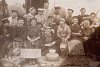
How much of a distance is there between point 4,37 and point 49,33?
1.43 ft

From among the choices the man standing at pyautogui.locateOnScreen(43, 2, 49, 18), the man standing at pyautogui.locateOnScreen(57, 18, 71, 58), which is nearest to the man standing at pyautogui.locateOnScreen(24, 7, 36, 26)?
the man standing at pyautogui.locateOnScreen(43, 2, 49, 18)

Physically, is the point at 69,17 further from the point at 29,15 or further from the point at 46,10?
the point at 29,15

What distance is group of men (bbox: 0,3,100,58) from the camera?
2020 millimetres

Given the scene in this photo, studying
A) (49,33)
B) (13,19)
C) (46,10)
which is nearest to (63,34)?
(49,33)

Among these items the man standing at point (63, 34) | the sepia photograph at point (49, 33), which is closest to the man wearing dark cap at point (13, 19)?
the sepia photograph at point (49, 33)

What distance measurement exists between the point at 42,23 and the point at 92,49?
55 cm

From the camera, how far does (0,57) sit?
2002 millimetres

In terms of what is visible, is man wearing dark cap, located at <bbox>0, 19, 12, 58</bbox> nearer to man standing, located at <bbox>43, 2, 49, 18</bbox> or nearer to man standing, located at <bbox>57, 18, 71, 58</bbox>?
man standing, located at <bbox>43, 2, 49, 18</bbox>

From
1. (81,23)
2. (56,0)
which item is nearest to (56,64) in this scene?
(81,23)

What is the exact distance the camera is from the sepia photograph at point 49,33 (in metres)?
2.01

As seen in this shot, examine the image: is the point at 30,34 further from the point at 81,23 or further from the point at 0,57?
the point at 81,23

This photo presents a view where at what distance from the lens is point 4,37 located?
6.63ft

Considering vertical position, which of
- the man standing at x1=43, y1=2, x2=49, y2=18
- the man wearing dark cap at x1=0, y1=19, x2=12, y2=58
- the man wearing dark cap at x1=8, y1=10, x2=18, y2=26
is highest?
the man standing at x1=43, y1=2, x2=49, y2=18

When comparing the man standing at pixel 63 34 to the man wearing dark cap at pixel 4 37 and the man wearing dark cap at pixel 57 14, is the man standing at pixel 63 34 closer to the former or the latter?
the man wearing dark cap at pixel 57 14
